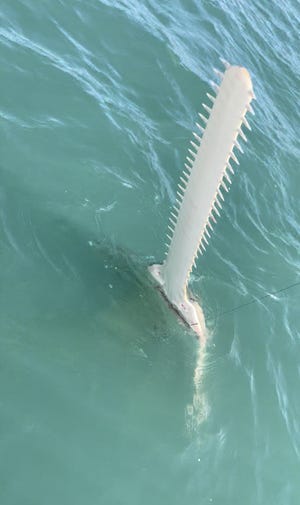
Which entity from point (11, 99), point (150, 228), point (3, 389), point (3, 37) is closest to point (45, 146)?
point (11, 99)

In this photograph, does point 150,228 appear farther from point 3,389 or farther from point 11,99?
point 3,389

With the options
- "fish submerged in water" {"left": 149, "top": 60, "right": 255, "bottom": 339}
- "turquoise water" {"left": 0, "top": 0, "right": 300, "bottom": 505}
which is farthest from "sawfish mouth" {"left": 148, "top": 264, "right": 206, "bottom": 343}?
"turquoise water" {"left": 0, "top": 0, "right": 300, "bottom": 505}

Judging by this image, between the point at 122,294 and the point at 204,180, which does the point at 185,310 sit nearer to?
the point at 122,294

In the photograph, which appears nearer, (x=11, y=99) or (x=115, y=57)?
(x=11, y=99)

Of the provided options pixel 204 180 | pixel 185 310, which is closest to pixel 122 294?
pixel 185 310

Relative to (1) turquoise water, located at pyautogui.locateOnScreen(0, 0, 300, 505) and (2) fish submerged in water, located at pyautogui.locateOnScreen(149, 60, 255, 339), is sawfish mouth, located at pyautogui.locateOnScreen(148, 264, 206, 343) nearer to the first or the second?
(2) fish submerged in water, located at pyautogui.locateOnScreen(149, 60, 255, 339)

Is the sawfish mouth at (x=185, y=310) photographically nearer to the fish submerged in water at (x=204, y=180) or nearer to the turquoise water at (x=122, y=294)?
the fish submerged in water at (x=204, y=180)
